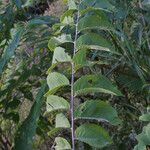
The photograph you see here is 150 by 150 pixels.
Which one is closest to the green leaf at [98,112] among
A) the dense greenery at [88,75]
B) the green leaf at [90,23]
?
the dense greenery at [88,75]

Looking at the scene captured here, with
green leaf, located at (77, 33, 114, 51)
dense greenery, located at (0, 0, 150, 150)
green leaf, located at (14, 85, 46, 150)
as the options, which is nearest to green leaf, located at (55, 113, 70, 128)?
dense greenery, located at (0, 0, 150, 150)

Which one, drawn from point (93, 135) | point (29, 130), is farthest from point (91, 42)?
point (29, 130)

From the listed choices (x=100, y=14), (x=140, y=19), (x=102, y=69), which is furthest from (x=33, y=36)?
(x=100, y=14)

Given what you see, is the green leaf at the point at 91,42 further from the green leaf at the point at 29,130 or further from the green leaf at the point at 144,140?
the green leaf at the point at 29,130

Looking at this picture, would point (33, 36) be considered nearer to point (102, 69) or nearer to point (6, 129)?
point (102, 69)

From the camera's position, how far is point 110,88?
600 millimetres

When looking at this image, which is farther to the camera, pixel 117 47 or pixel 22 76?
pixel 22 76

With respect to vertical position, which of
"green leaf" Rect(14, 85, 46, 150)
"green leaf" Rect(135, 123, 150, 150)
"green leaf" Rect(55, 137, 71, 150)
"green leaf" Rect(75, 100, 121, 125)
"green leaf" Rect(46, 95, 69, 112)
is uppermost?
"green leaf" Rect(46, 95, 69, 112)

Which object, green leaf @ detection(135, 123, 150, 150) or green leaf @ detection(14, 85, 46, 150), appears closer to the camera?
green leaf @ detection(135, 123, 150, 150)

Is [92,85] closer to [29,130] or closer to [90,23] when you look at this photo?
[90,23]

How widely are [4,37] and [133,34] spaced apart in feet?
1.33

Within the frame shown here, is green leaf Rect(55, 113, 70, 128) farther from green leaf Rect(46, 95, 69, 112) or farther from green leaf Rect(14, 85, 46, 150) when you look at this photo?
green leaf Rect(14, 85, 46, 150)

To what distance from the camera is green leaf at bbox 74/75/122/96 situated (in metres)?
0.58

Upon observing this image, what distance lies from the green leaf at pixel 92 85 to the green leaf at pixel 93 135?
49mm
